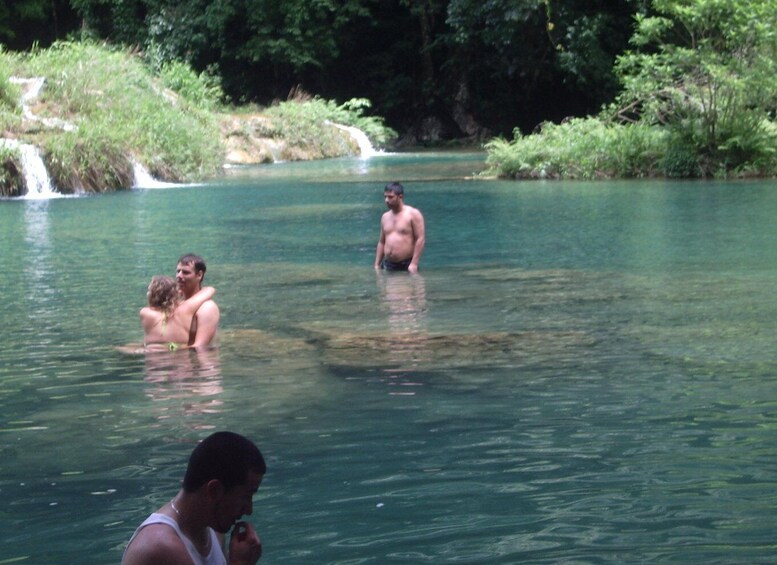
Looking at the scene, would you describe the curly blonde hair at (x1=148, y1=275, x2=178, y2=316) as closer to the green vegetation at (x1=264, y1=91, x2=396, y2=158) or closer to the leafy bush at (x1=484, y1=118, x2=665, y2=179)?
the leafy bush at (x1=484, y1=118, x2=665, y2=179)

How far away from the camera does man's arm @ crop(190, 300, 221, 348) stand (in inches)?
396

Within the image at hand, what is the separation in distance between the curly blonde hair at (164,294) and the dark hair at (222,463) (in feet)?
21.8

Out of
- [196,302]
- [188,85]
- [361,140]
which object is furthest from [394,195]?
[361,140]

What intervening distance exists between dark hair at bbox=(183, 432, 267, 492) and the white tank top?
109mm

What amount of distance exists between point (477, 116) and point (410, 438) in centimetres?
4750

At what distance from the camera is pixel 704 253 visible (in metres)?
15.7

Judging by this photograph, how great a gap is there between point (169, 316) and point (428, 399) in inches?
117

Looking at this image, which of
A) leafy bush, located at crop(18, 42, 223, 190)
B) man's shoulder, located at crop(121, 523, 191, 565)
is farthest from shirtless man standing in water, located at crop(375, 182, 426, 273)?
leafy bush, located at crop(18, 42, 223, 190)

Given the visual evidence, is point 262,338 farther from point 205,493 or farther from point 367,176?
point 367,176

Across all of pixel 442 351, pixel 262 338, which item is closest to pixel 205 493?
pixel 442 351

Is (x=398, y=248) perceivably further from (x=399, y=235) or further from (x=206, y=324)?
(x=206, y=324)

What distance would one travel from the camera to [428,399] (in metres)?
8.13

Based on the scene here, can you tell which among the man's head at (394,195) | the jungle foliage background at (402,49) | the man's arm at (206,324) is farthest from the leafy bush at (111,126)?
the man's arm at (206,324)

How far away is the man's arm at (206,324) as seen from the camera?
10047 mm
